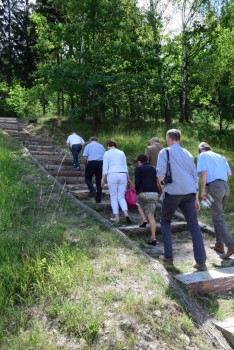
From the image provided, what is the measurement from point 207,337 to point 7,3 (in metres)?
39.2

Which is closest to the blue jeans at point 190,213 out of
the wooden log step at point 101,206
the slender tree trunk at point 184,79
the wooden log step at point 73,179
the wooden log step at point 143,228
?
the wooden log step at point 143,228

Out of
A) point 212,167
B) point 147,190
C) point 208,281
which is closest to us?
point 208,281

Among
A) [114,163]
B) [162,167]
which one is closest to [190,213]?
[162,167]

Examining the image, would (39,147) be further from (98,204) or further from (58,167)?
(98,204)

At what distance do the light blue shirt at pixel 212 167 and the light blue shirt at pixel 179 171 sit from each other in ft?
2.70

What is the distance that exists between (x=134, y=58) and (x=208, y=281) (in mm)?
16252

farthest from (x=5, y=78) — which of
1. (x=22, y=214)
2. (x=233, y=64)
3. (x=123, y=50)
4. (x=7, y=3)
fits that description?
(x=22, y=214)

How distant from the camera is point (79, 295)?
4094 millimetres

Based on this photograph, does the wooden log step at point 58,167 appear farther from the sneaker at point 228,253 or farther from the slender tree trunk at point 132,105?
the slender tree trunk at point 132,105

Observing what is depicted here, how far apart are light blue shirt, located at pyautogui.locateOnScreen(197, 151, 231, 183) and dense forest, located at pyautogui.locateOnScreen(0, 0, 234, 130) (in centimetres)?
1226

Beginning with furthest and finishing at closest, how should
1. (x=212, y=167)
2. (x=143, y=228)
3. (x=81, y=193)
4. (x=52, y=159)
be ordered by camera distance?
1. (x=52, y=159)
2. (x=81, y=193)
3. (x=143, y=228)
4. (x=212, y=167)

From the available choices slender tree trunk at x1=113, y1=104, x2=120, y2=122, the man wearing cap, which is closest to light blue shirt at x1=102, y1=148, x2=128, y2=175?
the man wearing cap

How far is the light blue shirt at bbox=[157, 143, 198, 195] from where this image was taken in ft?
18.0

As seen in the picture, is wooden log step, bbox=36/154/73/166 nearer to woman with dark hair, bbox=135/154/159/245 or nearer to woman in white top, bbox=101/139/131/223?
woman in white top, bbox=101/139/131/223
